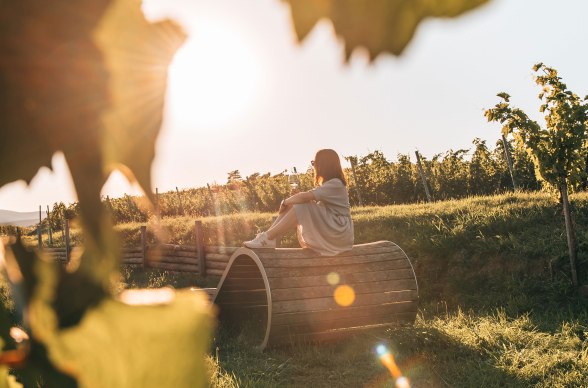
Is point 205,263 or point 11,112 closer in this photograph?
point 11,112

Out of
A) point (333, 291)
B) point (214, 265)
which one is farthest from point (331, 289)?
point (214, 265)

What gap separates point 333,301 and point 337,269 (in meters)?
0.28

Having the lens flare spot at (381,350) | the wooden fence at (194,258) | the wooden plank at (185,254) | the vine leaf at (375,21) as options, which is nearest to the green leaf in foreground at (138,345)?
the vine leaf at (375,21)

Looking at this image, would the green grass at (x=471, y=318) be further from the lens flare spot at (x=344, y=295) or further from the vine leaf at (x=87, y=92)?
the vine leaf at (x=87, y=92)

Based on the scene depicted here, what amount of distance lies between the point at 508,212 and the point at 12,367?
24.9 feet

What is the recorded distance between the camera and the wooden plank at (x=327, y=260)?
167 inches

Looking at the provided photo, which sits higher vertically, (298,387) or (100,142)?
(100,142)

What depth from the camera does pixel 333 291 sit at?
170 inches

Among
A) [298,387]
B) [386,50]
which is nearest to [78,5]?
[386,50]

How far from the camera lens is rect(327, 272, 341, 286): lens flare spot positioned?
169 inches

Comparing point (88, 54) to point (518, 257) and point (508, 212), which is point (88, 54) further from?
point (508, 212)

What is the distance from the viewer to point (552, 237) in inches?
244

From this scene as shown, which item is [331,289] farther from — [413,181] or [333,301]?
[413,181]

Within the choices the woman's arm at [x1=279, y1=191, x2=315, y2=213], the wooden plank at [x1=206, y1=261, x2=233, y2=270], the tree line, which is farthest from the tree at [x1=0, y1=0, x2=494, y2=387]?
the tree line
